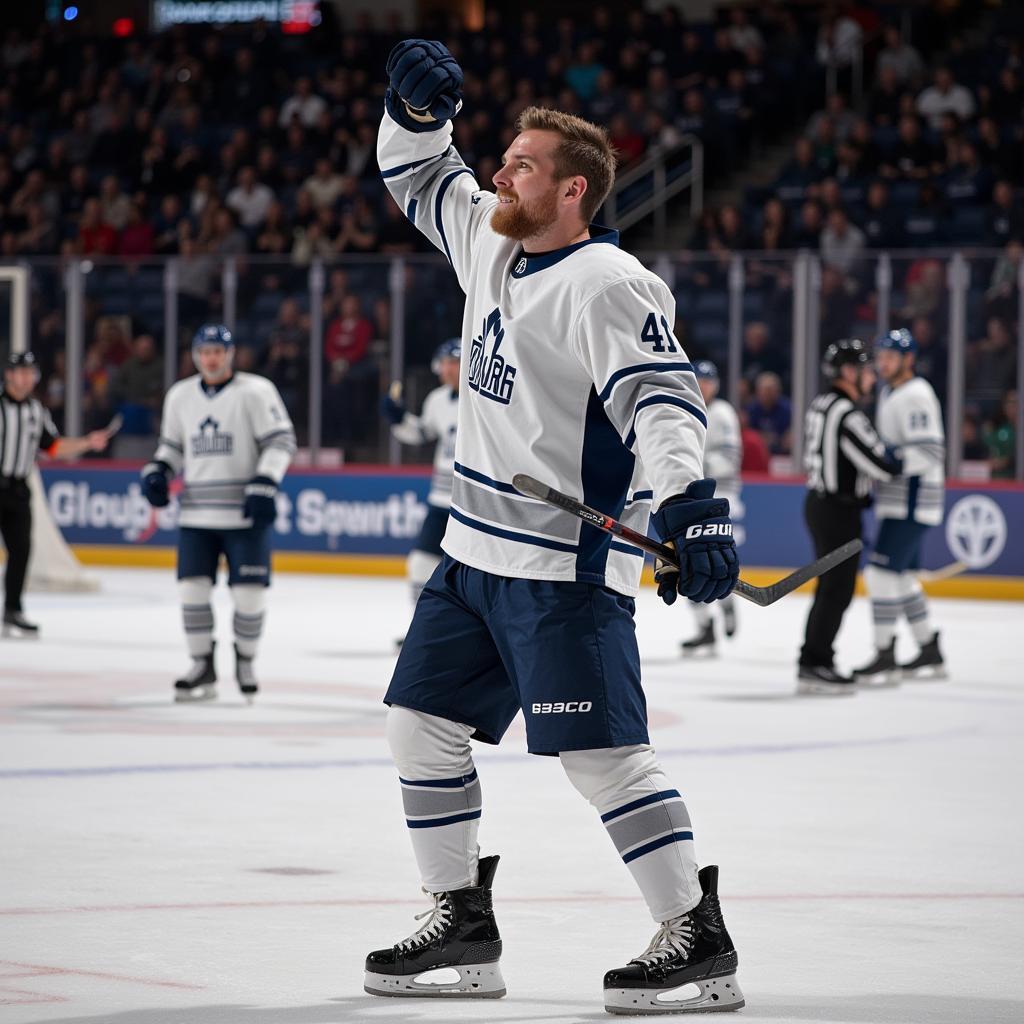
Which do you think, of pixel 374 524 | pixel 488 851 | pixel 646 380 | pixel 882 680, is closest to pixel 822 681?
pixel 882 680

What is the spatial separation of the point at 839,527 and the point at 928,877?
5019 mm

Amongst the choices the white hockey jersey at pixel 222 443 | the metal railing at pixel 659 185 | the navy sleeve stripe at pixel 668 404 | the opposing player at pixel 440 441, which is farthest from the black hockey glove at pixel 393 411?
the navy sleeve stripe at pixel 668 404

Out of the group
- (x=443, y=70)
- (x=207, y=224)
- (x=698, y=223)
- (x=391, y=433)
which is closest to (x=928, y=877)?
(x=443, y=70)

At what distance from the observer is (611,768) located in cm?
381

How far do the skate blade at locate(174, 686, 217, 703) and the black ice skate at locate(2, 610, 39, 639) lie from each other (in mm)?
3102

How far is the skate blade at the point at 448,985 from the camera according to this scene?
3.91 meters

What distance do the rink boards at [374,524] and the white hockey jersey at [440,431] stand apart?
13.1 ft

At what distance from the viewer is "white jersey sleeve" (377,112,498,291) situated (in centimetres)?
434

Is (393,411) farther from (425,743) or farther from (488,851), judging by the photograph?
(425,743)

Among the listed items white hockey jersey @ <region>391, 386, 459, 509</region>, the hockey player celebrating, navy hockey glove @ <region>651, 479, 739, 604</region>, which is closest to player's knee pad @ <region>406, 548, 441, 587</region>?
white hockey jersey @ <region>391, 386, 459, 509</region>

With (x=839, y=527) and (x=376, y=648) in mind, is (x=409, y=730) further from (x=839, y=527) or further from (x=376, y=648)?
(x=376, y=648)

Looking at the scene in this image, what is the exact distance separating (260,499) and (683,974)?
5474 mm

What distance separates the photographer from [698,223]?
18047 millimetres

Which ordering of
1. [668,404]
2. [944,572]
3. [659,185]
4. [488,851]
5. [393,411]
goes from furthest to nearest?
[659,185]
[944,572]
[393,411]
[488,851]
[668,404]
